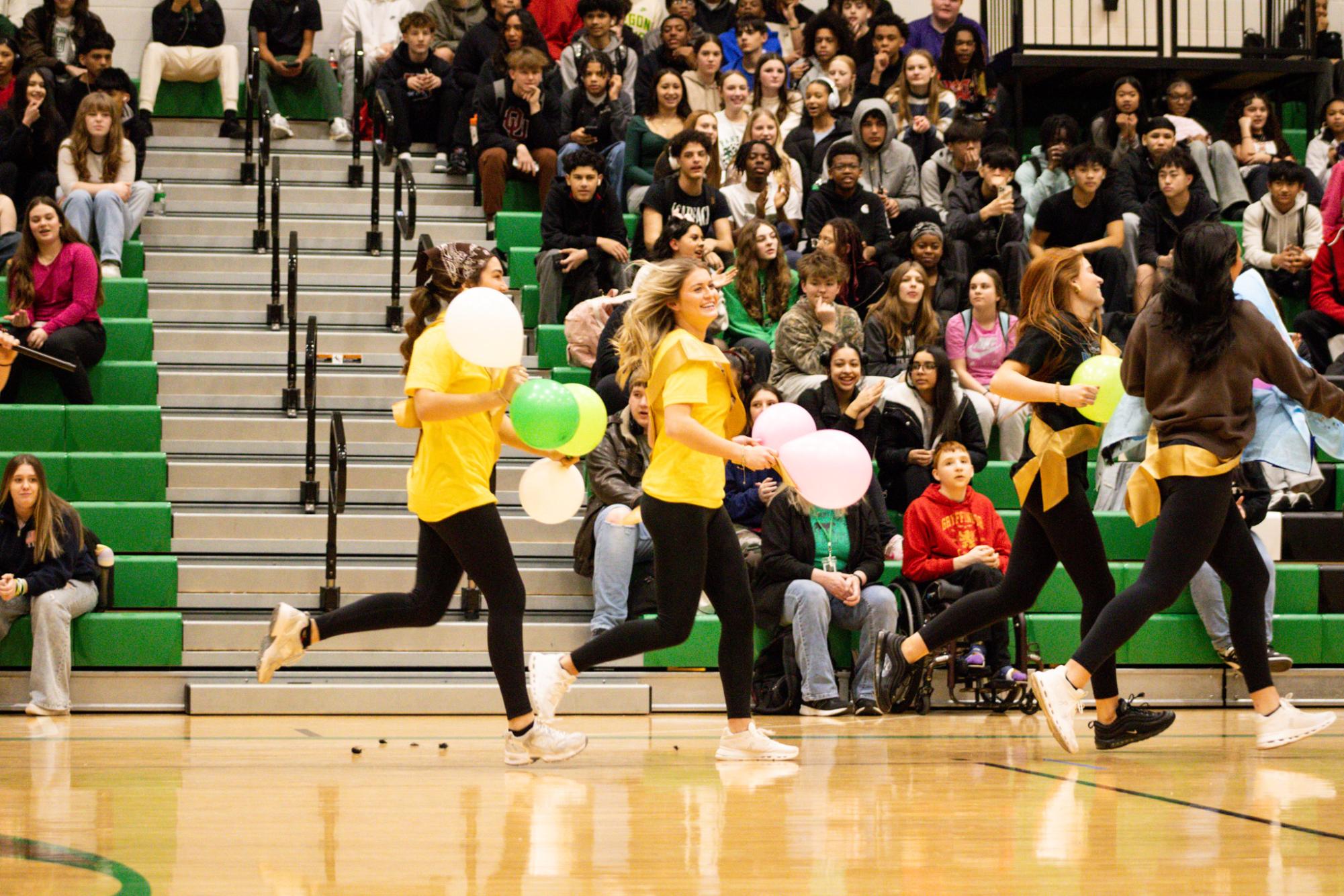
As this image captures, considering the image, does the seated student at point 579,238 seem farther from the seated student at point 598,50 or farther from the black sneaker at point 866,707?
the black sneaker at point 866,707

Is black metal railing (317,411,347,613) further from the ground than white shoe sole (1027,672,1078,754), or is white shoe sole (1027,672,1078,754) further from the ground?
black metal railing (317,411,347,613)

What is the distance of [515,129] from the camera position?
10.1m

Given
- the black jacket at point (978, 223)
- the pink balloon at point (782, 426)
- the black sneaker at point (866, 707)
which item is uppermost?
the black jacket at point (978, 223)

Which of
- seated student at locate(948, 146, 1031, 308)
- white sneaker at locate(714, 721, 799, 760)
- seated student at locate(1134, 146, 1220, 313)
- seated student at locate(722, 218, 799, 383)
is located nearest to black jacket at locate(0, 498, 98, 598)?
white sneaker at locate(714, 721, 799, 760)

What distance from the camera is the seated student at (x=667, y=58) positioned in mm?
10742

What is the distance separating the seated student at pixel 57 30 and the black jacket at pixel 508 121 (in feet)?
8.62

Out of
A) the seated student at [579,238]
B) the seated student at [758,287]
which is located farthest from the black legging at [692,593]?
the seated student at [579,238]

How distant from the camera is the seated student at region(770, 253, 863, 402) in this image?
839 cm

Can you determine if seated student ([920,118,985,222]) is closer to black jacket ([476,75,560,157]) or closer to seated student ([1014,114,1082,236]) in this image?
seated student ([1014,114,1082,236])

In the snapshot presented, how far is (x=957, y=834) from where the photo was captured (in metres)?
3.62

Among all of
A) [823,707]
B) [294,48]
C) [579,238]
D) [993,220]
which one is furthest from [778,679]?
[294,48]

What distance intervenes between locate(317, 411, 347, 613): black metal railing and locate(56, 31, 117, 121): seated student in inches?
149

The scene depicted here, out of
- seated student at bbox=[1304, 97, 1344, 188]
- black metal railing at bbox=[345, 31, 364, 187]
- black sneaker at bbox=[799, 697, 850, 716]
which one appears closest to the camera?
black sneaker at bbox=[799, 697, 850, 716]

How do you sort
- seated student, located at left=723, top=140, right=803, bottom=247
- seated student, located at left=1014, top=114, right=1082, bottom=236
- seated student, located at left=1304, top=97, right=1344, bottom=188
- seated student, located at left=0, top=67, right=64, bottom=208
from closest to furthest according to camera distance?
seated student, located at left=0, top=67, right=64, bottom=208 < seated student, located at left=723, top=140, right=803, bottom=247 < seated student, located at left=1014, top=114, right=1082, bottom=236 < seated student, located at left=1304, top=97, right=1344, bottom=188
